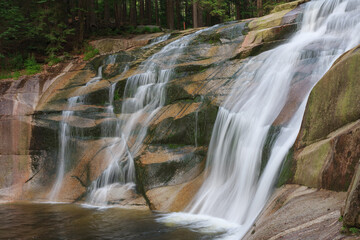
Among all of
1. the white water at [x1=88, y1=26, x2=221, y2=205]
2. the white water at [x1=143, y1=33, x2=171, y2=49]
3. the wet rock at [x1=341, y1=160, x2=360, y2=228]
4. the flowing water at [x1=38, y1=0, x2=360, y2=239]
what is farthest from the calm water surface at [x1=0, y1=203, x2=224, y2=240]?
the white water at [x1=143, y1=33, x2=171, y2=49]

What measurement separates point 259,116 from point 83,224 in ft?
15.6

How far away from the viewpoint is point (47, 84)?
1295 centimetres

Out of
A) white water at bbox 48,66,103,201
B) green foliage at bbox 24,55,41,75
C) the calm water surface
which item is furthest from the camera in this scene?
green foliage at bbox 24,55,41,75

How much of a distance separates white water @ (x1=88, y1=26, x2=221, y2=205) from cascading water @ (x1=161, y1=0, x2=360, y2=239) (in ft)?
8.04

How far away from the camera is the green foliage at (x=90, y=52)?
1463 centimetres

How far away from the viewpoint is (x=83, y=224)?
7609 mm

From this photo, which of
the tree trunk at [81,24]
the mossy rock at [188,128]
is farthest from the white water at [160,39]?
the mossy rock at [188,128]

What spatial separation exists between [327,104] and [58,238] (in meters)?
5.56

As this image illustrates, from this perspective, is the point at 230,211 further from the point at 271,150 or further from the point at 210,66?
the point at 210,66

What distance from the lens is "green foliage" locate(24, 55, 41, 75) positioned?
45.2ft

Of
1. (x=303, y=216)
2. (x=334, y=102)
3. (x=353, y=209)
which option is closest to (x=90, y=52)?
(x=334, y=102)

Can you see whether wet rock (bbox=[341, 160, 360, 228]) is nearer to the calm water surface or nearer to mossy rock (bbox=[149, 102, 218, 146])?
the calm water surface

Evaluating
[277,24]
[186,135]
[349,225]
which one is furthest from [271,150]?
[277,24]

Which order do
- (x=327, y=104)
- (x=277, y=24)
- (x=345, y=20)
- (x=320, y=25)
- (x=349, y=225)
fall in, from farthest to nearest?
(x=277, y=24) < (x=320, y=25) < (x=345, y=20) < (x=327, y=104) < (x=349, y=225)
